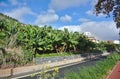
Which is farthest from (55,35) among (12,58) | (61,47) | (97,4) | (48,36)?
(12,58)

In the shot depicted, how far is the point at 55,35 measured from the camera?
144ft

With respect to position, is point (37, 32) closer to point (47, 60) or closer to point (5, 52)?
point (47, 60)

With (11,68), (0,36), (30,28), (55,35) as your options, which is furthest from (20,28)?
(11,68)

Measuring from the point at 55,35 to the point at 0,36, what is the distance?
44.6 ft

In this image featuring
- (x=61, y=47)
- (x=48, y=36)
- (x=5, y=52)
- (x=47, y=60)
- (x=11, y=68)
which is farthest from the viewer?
(x=61, y=47)

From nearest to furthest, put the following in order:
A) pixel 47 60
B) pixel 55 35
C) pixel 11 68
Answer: pixel 11 68 < pixel 47 60 < pixel 55 35

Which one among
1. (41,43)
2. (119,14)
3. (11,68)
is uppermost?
(119,14)

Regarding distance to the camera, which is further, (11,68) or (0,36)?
(0,36)

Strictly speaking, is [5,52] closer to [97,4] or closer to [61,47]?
[97,4]

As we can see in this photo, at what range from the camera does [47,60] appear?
31.8m

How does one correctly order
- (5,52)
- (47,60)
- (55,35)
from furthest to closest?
(55,35) < (47,60) < (5,52)

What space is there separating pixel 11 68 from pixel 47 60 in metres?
9.46

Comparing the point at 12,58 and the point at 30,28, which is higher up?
the point at 30,28

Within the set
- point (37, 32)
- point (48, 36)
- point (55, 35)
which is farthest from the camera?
point (55, 35)
